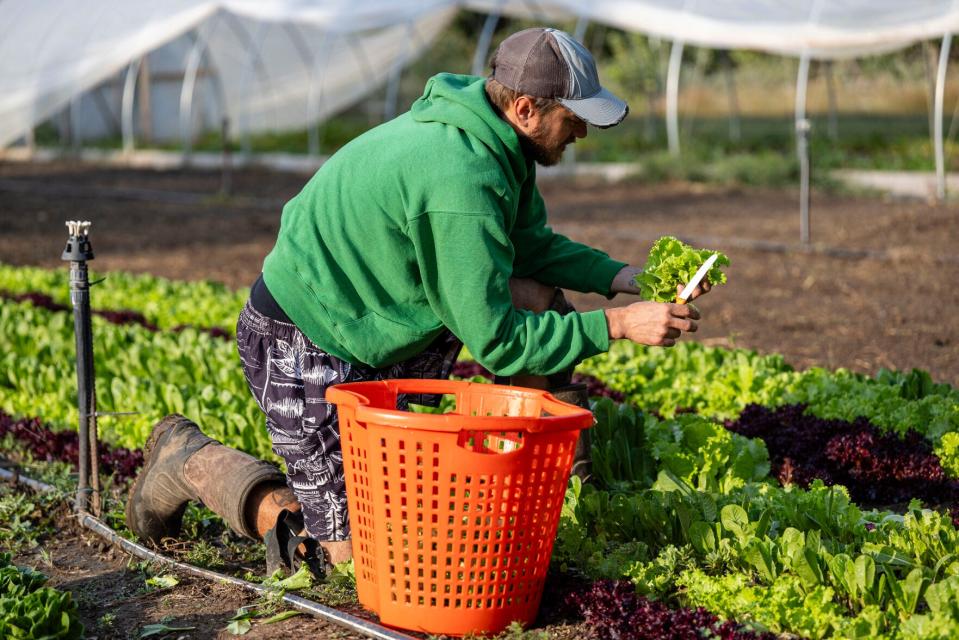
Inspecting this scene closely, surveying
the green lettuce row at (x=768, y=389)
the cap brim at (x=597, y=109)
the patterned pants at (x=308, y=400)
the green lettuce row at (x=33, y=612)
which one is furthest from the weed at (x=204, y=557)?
the green lettuce row at (x=768, y=389)

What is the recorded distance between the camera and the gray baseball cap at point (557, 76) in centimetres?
293

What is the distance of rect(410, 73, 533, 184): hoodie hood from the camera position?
2928mm

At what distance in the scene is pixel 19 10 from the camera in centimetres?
2322

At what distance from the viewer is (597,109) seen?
2918 mm

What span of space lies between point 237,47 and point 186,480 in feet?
69.6

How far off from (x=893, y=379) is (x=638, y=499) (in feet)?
6.22

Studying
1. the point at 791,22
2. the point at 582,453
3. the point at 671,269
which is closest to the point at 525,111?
the point at 671,269

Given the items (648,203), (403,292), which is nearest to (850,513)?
(403,292)

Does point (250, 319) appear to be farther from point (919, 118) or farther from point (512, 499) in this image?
point (919, 118)

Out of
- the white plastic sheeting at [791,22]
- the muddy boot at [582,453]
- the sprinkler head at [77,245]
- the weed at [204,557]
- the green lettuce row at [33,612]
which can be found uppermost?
the white plastic sheeting at [791,22]

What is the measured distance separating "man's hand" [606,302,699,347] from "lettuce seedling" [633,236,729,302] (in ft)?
0.59

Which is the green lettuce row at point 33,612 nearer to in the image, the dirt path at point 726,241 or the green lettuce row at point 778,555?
the green lettuce row at point 778,555

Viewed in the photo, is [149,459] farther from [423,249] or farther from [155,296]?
[155,296]

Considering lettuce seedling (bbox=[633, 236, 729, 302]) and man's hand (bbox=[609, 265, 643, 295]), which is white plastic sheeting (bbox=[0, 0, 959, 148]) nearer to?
man's hand (bbox=[609, 265, 643, 295])
